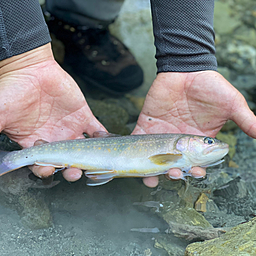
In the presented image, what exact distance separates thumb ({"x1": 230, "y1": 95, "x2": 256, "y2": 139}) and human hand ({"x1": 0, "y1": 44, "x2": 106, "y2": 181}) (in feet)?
5.79

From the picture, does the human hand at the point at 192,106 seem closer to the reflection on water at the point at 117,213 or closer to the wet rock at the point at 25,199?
the reflection on water at the point at 117,213

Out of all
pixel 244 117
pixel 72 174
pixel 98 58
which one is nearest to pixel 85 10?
pixel 98 58

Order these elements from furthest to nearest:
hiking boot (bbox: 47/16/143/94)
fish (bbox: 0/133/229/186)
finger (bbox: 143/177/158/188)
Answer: hiking boot (bbox: 47/16/143/94)
finger (bbox: 143/177/158/188)
fish (bbox: 0/133/229/186)

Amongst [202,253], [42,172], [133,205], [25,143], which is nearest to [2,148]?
[25,143]

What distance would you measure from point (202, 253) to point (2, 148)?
2.70 meters

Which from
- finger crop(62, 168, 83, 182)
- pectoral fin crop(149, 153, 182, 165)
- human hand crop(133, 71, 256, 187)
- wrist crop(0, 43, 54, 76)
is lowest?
finger crop(62, 168, 83, 182)

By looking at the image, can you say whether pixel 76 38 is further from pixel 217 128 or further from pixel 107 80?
pixel 217 128

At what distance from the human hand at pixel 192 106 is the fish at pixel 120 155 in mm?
181

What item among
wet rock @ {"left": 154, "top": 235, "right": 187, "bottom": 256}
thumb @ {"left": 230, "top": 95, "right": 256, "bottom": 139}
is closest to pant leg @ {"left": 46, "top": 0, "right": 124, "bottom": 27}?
thumb @ {"left": 230, "top": 95, "right": 256, "bottom": 139}

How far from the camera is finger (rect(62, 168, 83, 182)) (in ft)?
10.3

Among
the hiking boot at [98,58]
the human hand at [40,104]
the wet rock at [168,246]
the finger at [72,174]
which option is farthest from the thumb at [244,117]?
the hiking boot at [98,58]

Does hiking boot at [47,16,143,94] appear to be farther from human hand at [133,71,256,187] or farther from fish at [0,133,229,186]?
fish at [0,133,229,186]

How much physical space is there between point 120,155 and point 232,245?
4.90 feet

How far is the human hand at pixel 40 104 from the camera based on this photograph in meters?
3.15
